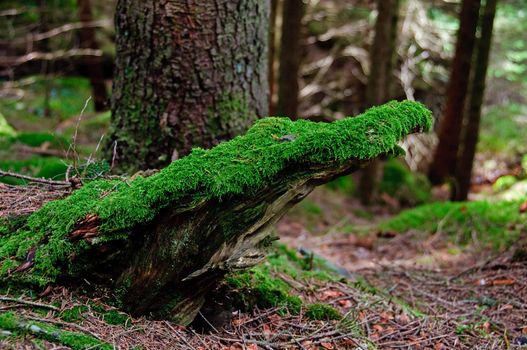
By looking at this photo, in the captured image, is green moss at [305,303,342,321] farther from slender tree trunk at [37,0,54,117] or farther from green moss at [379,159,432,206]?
slender tree trunk at [37,0,54,117]

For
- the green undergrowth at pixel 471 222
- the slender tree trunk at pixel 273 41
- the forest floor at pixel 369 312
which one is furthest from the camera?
the slender tree trunk at pixel 273 41

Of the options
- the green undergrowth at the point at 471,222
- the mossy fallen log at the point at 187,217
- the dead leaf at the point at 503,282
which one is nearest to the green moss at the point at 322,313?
the mossy fallen log at the point at 187,217

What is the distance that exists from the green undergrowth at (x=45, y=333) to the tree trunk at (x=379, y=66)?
7.55 metres

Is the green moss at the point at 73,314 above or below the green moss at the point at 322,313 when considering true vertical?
above

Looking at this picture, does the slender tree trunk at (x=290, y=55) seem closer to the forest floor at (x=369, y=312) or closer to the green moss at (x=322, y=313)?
the forest floor at (x=369, y=312)

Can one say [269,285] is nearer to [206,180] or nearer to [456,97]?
[206,180]

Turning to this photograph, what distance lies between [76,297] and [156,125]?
1767 millimetres

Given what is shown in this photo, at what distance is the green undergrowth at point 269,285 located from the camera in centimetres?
317

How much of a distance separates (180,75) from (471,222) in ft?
14.3

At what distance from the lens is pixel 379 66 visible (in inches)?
398

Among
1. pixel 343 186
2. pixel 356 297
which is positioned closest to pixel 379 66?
pixel 343 186

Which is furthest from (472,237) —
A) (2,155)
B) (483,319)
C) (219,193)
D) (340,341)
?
(2,155)

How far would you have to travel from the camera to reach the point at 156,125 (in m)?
3.98

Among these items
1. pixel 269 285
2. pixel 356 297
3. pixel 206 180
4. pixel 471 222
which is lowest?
pixel 471 222
